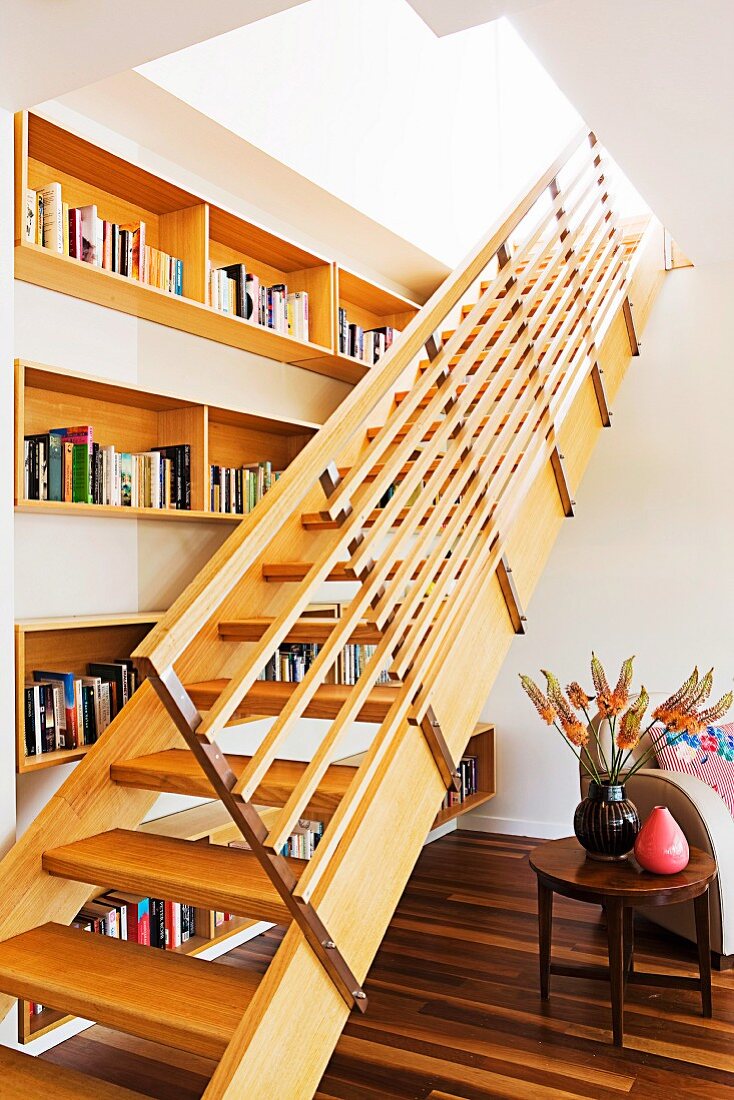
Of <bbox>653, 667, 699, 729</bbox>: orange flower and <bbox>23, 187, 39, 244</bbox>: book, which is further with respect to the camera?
<bbox>653, 667, 699, 729</bbox>: orange flower

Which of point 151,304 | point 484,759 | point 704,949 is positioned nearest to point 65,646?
point 151,304

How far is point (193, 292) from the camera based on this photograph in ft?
10.6

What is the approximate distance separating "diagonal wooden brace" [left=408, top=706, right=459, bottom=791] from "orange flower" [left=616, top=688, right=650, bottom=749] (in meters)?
0.67

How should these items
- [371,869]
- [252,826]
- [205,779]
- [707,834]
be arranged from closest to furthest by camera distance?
[252,826] → [371,869] → [205,779] → [707,834]

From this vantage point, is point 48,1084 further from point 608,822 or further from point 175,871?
point 608,822

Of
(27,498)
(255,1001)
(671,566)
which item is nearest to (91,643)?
(27,498)

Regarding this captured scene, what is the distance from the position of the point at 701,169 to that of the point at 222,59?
67.3 inches

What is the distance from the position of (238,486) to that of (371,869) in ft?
5.69

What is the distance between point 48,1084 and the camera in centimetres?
195

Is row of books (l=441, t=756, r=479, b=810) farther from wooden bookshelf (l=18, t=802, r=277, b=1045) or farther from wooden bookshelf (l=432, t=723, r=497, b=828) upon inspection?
wooden bookshelf (l=18, t=802, r=277, b=1045)

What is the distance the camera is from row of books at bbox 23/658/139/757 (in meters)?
2.65

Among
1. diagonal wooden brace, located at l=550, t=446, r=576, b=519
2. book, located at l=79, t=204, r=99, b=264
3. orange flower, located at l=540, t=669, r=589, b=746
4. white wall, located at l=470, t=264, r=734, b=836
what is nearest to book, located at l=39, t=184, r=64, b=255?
book, located at l=79, t=204, r=99, b=264

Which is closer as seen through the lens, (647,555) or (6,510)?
(6,510)

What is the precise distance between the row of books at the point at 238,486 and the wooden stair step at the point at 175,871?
4.31ft
